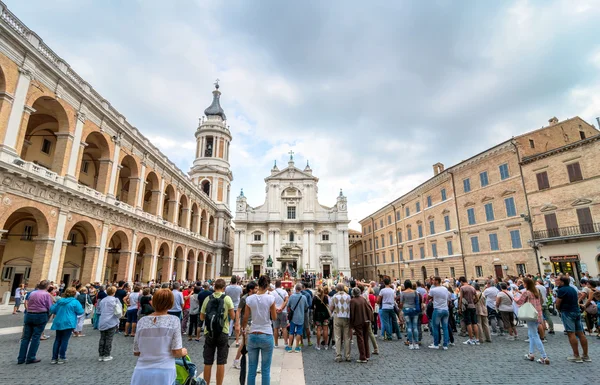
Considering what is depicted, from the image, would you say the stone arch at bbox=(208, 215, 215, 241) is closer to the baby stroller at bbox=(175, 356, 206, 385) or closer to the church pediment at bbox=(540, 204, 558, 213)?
the church pediment at bbox=(540, 204, 558, 213)

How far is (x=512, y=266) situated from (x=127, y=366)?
82.9ft

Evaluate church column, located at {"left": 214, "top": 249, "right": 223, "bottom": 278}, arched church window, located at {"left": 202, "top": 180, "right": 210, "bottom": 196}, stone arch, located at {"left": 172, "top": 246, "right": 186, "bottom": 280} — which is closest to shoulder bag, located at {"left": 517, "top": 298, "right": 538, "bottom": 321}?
stone arch, located at {"left": 172, "top": 246, "right": 186, "bottom": 280}

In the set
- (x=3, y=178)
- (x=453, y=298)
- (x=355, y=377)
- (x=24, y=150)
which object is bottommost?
(x=355, y=377)

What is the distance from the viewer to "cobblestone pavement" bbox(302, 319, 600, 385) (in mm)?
5477

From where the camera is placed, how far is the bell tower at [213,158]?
46.6 m

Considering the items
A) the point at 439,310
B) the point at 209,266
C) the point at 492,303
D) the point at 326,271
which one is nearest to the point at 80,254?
the point at 209,266

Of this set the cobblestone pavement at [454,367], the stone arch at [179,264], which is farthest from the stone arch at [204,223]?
the cobblestone pavement at [454,367]

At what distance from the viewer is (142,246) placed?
27.4 metres

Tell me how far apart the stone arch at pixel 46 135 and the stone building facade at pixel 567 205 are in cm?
3047

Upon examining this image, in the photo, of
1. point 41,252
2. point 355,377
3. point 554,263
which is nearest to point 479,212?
point 554,263

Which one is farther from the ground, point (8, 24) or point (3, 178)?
point (8, 24)

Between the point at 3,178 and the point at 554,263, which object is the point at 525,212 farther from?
the point at 3,178

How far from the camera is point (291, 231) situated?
1847 inches

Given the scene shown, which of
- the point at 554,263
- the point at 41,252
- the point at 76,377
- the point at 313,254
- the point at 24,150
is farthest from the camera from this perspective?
the point at 313,254
